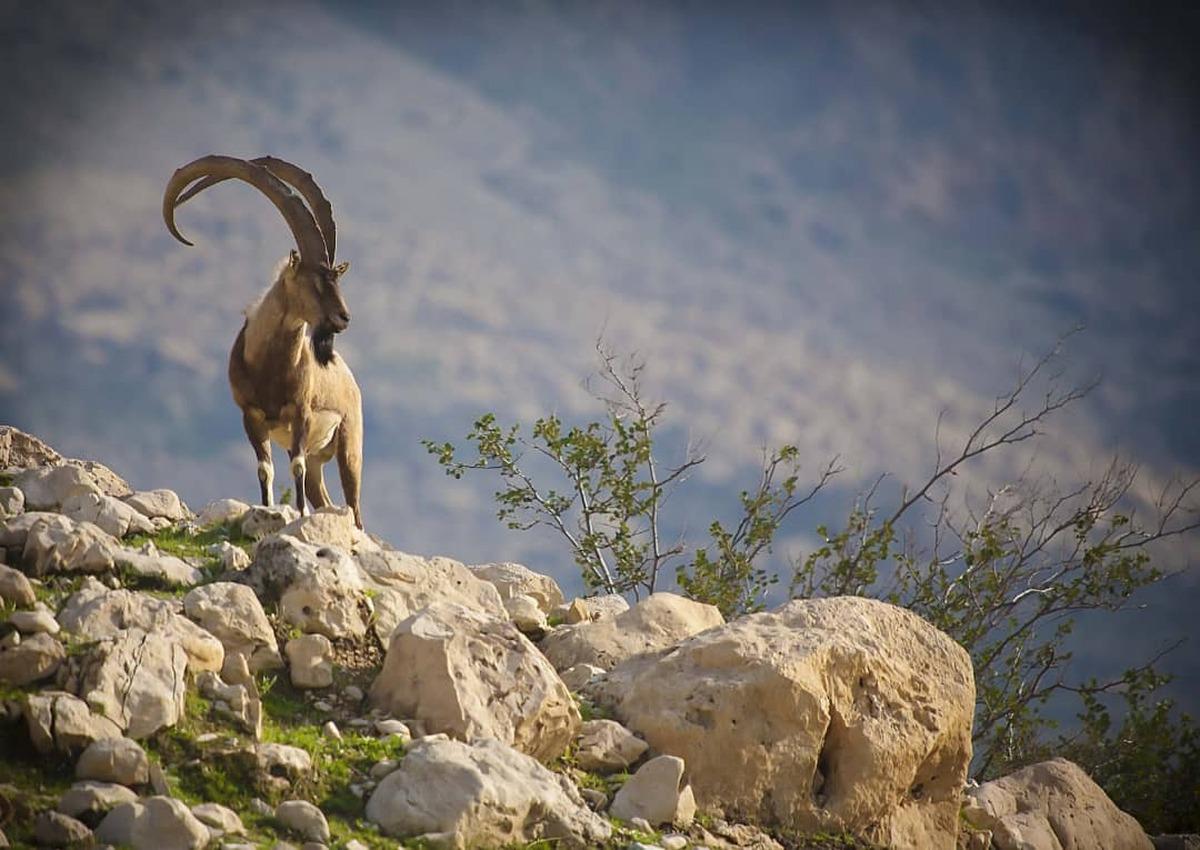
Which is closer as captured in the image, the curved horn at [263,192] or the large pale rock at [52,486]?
the large pale rock at [52,486]

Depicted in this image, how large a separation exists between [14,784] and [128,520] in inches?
128

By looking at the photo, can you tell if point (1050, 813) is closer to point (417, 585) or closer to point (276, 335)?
point (417, 585)

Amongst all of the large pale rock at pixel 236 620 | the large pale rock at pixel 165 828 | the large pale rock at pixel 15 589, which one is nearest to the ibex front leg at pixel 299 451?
Answer: the large pale rock at pixel 236 620

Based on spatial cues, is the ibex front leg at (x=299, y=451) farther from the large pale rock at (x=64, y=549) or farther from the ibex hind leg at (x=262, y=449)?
the large pale rock at (x=64, y=549)

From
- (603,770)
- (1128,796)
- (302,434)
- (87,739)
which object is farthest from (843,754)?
(1128,796)

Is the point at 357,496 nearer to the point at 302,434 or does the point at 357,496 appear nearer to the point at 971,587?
the point at 302,434

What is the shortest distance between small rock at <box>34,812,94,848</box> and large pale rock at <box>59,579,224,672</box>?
4.22 feet

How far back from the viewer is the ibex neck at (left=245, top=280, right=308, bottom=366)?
34.4 ft

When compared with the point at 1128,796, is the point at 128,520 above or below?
above

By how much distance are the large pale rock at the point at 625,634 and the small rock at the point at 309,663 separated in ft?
6.62

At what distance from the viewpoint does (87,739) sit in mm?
5289

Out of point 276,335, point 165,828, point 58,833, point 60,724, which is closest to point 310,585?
point 60,724

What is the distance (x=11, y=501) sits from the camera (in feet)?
25.9

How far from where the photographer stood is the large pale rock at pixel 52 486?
27.1 ft
